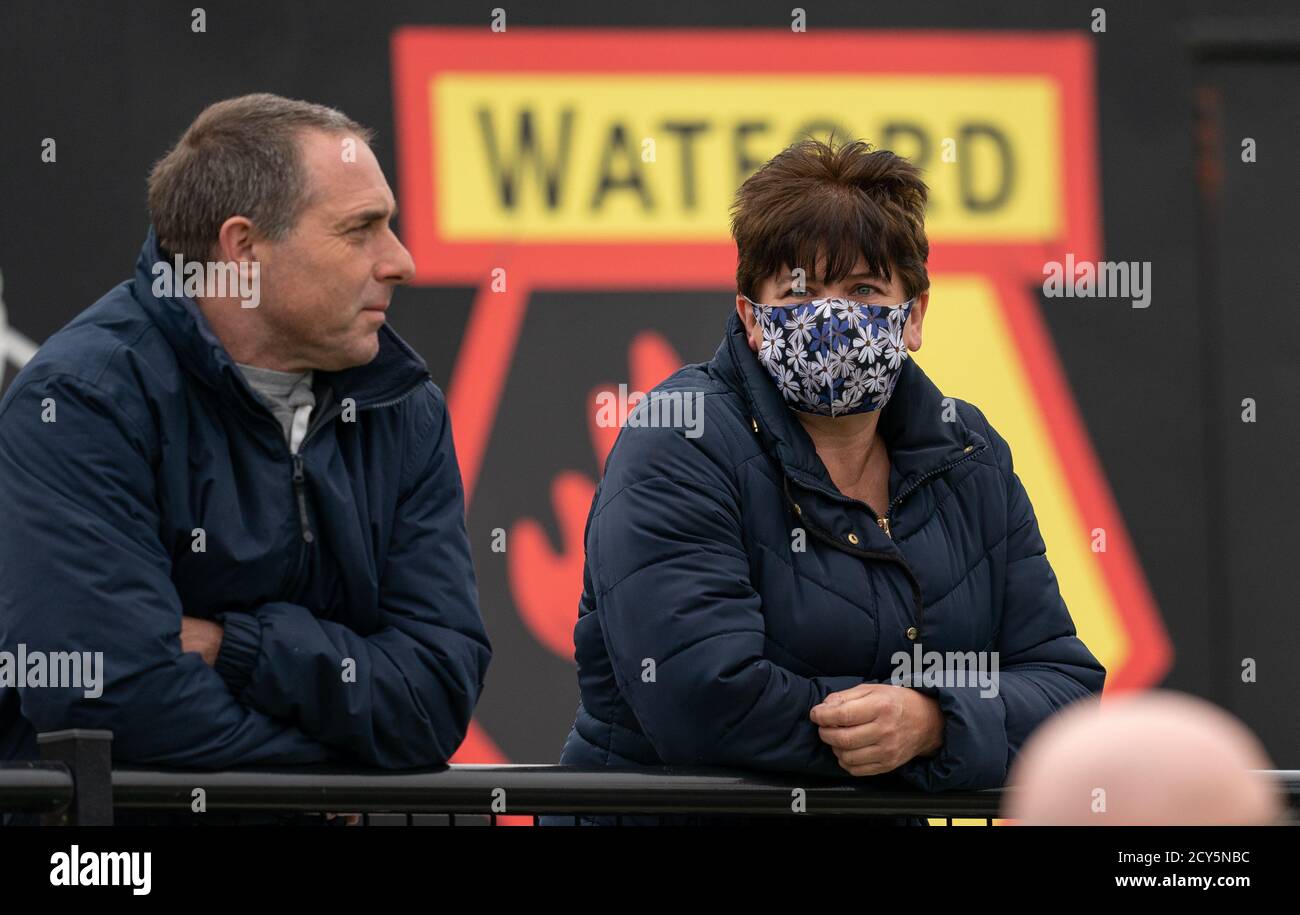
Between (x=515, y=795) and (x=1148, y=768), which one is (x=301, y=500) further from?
(x=1148, y=768)

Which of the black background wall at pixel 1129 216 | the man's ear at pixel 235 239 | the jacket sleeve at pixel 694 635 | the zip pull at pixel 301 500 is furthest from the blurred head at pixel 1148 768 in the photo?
the black background wall at pixel 1129 216

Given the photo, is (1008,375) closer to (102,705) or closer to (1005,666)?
(1005,666)

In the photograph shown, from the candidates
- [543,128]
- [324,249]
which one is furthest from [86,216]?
[324,249]

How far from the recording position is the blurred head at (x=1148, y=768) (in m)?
1.32

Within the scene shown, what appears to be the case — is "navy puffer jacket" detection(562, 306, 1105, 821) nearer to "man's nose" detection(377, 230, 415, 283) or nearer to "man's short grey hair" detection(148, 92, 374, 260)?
"man's nose" detection(377, 230, 415, 283)

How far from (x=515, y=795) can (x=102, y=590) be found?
0.75 meters

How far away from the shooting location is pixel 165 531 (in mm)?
3209

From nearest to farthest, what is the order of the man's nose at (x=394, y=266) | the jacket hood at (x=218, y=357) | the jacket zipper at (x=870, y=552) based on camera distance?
the jacket hood at (x=218, y=357)
the jacket zipper at (x=870, y=552)
the man's nose at (x=394, y=266)

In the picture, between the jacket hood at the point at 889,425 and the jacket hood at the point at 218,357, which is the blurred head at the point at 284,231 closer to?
the jacket hood at the point at 218,357

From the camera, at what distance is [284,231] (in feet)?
11.4

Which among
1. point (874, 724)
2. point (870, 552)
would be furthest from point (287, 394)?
point (874, 724)

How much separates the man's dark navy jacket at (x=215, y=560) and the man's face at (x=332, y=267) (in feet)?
0.25

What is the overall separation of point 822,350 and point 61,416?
4.29 ft

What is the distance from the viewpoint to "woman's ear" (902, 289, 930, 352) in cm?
354
